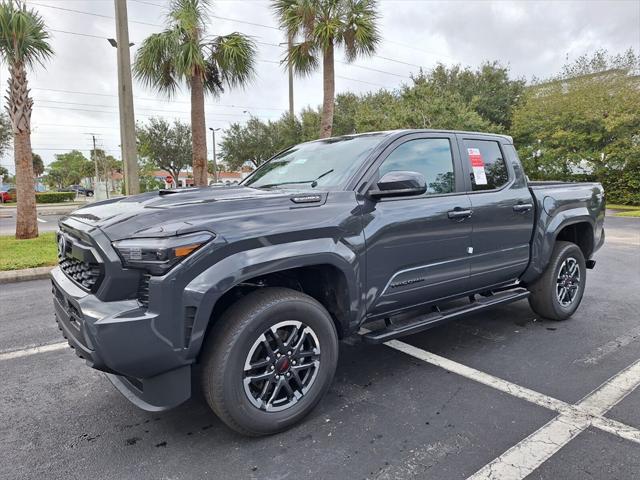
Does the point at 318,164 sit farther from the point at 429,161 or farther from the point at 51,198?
the point at 51,198

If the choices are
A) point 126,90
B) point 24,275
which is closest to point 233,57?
point 126,90

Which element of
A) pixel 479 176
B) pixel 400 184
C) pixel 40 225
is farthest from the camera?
pixel 40 225

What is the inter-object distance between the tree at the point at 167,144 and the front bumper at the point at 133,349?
1588 inches

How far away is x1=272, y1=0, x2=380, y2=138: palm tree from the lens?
13391mm

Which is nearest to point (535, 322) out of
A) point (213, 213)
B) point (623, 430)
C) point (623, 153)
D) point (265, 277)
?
point (623, 430)

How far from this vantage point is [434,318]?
136 inches

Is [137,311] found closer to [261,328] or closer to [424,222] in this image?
[261,328]

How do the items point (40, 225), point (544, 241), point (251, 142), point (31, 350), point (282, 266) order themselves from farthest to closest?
point (251, 142) < point (40, 225) < point (544, 241) < point (31, 350) < point (282, 266)

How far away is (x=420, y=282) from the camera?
10.9 ft

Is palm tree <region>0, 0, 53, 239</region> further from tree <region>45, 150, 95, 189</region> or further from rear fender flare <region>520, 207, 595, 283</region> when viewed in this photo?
tree <region>45, 150, 95, 189</region>

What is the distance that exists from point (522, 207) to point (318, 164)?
1.99 meters

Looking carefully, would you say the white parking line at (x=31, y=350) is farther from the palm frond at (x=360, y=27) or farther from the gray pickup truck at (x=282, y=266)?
the palm frond at (x=360, y=27)

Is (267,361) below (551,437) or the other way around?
the other way around

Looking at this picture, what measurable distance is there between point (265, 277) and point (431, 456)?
1396mm
